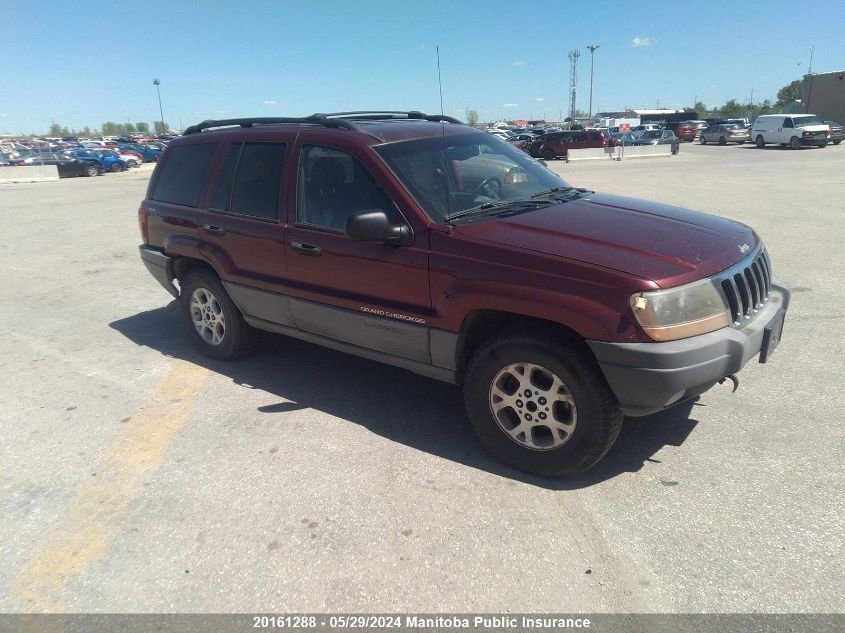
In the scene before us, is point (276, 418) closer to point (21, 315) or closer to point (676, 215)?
point (676, 215)

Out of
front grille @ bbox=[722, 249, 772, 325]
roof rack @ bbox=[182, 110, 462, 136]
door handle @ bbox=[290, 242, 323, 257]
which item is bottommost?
front grille @ bbox=[722, 249, 772, 325]

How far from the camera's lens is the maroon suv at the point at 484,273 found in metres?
2.95

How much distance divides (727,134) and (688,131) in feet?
20.9

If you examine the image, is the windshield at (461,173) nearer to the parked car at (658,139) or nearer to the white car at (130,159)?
the parked car at (658,139)

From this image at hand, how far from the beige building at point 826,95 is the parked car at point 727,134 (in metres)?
18.0

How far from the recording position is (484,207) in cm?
379

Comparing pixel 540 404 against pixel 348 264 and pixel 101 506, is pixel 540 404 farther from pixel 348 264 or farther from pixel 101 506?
pixel 101 506

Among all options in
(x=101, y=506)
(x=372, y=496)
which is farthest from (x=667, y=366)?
(x=101, y=506)

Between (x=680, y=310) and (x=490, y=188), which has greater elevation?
(x=490, y=188)

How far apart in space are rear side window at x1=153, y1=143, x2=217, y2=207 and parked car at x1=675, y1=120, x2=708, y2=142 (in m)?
47.5

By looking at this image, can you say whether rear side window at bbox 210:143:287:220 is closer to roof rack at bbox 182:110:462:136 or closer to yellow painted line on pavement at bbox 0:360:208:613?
roof rack at bbox 182:110:462:136

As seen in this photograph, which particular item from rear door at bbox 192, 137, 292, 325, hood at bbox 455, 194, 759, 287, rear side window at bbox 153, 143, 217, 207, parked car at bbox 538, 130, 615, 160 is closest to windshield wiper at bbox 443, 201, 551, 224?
→ hood at bbox 455, 194, 759, 287

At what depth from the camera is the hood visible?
3.00 meters

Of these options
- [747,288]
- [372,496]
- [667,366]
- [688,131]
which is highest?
[688,131]
